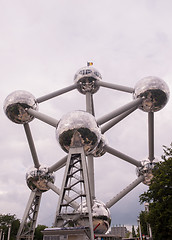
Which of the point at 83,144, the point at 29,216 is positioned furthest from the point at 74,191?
the point at 29,216

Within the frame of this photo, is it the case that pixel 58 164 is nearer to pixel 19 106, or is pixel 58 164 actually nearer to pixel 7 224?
pixel 19 106

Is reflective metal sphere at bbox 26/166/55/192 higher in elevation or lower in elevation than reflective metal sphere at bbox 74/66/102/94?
lower

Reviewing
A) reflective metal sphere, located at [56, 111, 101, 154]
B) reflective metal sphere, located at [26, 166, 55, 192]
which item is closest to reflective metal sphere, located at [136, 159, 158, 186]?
reflective metal sphere, located at [26, 166, 55, 192]

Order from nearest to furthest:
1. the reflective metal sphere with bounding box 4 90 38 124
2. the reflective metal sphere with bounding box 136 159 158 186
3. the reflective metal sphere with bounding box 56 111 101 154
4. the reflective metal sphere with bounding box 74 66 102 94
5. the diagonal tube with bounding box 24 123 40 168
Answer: the reflective metal sphere with bounding box 56 111 101 154 < the diagonal tube with bounding box 24 123 40 168 < the reflective metal sphere with bounding box 4 90 38 124 < the reflective metal sphere with bounding box 136 159 158 186 < the reflective metal sphere with bounding box 74 66 102 94

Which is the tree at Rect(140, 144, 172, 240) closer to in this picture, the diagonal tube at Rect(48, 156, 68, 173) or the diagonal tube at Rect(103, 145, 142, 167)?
the diagonal tube at Rect(103, 145, 142, 167)

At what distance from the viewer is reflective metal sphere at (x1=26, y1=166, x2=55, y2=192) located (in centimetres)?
1587

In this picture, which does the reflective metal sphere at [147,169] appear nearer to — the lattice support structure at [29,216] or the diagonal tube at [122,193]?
the diagonal tube at [122,193]

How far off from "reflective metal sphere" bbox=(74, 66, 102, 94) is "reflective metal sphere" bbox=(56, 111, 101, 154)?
569cm

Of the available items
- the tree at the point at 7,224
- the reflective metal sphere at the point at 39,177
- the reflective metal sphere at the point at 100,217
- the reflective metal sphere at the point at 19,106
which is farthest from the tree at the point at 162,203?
the tree at the point at 7,224

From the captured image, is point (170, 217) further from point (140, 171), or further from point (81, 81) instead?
point (81, 81)

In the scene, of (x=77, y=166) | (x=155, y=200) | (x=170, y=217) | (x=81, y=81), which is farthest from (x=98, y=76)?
(x=170, y=217)

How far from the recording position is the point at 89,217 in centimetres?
1016

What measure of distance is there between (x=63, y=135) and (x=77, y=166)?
2.01 meters

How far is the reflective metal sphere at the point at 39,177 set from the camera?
1587 centimetres
